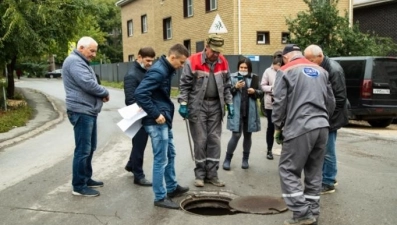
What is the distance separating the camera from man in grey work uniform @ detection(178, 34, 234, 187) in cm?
617

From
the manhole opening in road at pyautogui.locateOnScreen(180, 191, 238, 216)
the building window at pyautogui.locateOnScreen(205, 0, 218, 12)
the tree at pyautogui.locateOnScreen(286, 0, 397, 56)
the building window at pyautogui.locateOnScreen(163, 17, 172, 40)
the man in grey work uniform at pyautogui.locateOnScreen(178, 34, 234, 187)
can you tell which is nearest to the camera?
the manhole opening in road at pyautogui.locateOnScreen(180, 191, 238, 216)

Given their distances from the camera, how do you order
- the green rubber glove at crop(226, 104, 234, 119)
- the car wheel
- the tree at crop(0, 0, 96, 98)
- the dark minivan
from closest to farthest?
the green rubber glove at crop(226, 104, 234, 119) → the dark minivan → the car wheel → the tree at crop(0, 0, 96, 98)

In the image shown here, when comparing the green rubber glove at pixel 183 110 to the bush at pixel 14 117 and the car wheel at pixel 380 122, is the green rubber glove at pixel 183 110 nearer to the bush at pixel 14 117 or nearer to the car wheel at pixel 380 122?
the bush at pixel 14 117

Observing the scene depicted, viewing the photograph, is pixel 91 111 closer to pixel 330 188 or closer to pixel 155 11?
pixel 330 188

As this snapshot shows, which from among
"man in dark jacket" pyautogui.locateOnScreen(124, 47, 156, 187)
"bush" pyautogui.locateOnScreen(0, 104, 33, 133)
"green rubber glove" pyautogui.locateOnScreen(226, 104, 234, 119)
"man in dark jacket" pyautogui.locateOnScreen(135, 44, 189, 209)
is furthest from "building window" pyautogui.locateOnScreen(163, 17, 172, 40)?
"man in dark jacket" pyautogui.locateOnScreen(135, 44, 189, 209)

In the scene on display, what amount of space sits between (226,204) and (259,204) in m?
0.43

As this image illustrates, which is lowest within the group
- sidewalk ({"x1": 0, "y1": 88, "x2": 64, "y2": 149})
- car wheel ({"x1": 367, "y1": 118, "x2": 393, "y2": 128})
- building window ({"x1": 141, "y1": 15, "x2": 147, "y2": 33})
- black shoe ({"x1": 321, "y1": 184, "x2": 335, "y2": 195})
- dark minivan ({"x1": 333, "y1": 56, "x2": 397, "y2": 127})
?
car wheel ({"x1": 367, "y1": 118, "x2": 393, "y2": 128})

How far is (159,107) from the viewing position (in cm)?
536

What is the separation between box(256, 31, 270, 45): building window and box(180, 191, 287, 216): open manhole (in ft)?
56.4

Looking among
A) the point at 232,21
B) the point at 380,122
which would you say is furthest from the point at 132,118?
the point at 232,21

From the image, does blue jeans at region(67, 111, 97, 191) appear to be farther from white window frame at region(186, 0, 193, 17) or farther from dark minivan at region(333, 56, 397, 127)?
white window frame at region(186, 0, 193, 17)

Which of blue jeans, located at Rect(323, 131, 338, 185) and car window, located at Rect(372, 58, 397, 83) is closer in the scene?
blue jeans, located at Rect(323, 131, 338, 185)

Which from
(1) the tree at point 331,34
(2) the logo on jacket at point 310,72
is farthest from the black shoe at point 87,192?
(1) the tree at point 331,34

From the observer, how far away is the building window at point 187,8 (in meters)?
26.3
